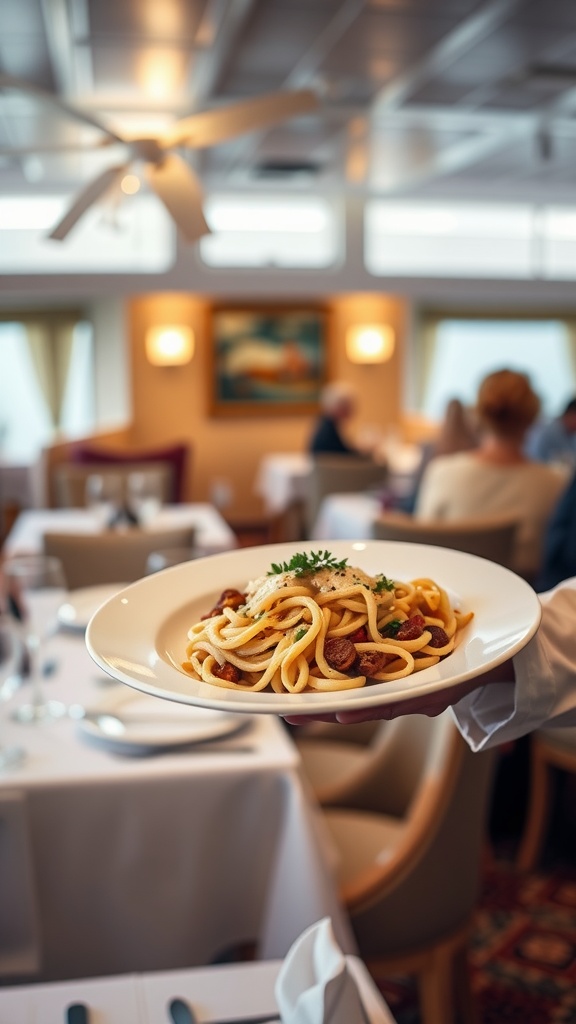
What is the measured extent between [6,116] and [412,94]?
2.77m

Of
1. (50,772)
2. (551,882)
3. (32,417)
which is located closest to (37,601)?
(50,772)

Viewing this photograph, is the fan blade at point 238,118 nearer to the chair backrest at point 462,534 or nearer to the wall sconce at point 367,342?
the chair backrest at point 462,534

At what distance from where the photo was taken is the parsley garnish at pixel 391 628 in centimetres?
95

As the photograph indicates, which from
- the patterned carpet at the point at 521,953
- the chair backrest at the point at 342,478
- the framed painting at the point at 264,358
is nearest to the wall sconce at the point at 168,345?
the framed painting at the point at 264,358

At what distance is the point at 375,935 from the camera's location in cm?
181

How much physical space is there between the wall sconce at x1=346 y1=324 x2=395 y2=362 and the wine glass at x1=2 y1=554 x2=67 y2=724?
28.2 ft

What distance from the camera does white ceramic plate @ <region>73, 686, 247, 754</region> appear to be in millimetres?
1584

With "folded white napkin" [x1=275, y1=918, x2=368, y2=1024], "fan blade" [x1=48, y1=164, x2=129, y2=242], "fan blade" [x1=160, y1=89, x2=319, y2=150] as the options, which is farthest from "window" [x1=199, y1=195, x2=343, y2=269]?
"folded white napkin" [x1=275, y1=918, x2=368, y2=1024]

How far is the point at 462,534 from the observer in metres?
3.14

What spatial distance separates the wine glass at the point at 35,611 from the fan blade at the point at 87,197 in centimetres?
179

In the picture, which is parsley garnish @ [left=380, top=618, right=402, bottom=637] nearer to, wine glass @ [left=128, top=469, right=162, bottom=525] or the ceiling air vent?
wine glass @ [left=128, top=469, right=162, bottom=525]

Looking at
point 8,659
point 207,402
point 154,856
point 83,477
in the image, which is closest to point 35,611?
point 8,659

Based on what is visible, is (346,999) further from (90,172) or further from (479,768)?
(90,172)

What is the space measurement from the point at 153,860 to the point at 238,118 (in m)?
2.37
